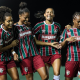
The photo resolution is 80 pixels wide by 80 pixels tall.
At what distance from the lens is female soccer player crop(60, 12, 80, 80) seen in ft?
6.59

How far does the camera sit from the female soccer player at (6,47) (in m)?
1.84

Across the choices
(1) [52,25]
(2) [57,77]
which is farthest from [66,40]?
(2) [57,77]

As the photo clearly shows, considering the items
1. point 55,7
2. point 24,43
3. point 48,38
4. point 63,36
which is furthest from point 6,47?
point 55,7

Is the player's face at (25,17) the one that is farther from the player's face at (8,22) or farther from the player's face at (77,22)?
the player's face at (77,22)

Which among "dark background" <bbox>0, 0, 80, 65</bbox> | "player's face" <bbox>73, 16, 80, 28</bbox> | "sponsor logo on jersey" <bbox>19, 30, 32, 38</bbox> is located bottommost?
"sponsor logo on jersey" <bbox>19, 30, 32, 38</bbox>

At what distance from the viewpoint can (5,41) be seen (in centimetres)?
190

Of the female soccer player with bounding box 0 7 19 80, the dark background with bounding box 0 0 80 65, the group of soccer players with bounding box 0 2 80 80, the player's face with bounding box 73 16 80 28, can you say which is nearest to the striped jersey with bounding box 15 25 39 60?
the group of soccer players with bounding box 0 2 80 80

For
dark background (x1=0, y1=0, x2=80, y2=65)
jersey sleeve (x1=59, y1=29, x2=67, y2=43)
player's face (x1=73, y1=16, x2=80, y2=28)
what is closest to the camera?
player's face (x1=73, y1=16, x2=80, y2=28)

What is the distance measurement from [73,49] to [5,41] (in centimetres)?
89

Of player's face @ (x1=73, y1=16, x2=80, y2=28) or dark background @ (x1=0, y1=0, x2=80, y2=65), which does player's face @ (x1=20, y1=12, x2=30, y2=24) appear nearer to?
player's face @ (x1=73, y1=16, x2=80, y2=28)

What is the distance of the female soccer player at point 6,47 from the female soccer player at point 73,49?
68 cm

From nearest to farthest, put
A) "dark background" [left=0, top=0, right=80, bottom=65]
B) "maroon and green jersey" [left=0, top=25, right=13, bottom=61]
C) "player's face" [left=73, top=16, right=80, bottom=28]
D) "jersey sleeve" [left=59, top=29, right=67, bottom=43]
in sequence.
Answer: "maroon and green jersey" [left=0, top=25, right=13, bottom=61] → "player's face" [left=73, top=16, right=80, bottom=28] → "jersey sleeve" [left=59, top=29, right=67, bottom=43] → "dark background" [left=0, top=0, right=80, bottom=65]

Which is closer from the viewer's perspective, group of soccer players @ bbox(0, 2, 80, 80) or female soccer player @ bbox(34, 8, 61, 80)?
group of soccer players @ bbox(0, 2, 80, 80)

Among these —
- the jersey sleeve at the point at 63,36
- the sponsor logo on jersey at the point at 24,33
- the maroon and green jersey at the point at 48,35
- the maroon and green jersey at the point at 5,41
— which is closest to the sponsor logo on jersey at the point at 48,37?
the maroon and green jersey at the point at 48,35
